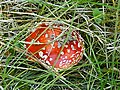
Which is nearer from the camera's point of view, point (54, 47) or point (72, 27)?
point (54, 47)

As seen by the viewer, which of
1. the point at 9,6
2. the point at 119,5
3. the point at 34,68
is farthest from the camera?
the point at 9,6

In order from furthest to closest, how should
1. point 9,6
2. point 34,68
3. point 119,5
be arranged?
point 9,6
point 34,68
point 119,5

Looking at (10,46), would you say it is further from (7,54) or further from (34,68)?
(34,68)

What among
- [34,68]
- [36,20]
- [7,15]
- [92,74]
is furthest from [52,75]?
[7,15]
